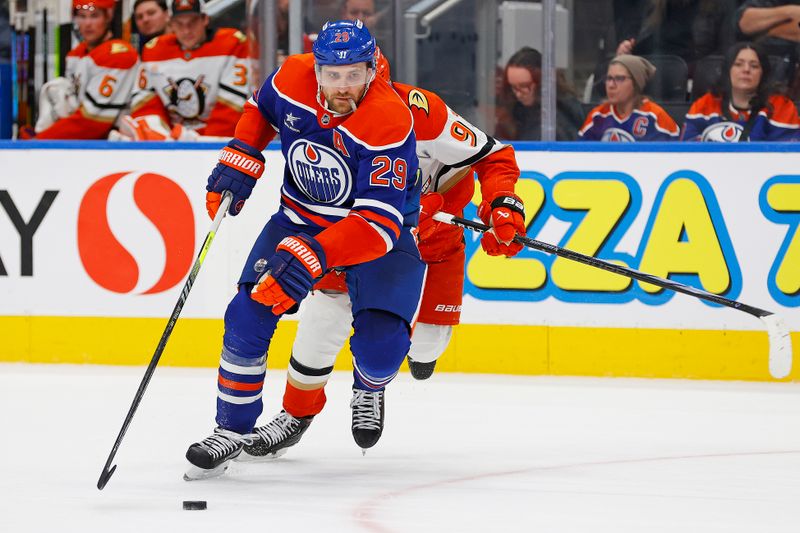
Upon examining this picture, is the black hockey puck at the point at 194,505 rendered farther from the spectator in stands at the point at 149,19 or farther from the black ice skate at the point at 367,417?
the spectator in stands at the point at 149,19

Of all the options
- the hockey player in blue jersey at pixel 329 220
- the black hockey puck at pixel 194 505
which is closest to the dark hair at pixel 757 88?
the hockey player in blue jersey at pixel 329 220

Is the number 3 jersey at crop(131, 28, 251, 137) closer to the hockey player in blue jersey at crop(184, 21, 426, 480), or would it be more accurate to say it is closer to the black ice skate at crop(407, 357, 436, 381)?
the black ice skate at crop(407, 357, 436, 381)

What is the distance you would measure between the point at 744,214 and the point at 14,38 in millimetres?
3340

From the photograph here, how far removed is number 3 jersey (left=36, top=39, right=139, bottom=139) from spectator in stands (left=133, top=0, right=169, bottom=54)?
0.08m

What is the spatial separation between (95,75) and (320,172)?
9.37 ft

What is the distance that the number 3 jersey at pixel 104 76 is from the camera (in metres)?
6.05

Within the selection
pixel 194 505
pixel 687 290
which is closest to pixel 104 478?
pixel 194 505

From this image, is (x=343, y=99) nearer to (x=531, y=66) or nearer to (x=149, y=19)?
(x=531, y=66)

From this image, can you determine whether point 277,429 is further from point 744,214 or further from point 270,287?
point 744,214

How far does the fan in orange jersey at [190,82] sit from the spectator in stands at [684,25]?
66.3 inches

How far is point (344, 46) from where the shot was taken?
340cm

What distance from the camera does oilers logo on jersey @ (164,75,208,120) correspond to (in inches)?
235

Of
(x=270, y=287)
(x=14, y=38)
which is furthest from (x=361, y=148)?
(x=14, y=38)

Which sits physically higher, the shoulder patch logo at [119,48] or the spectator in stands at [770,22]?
the spectator in stands at [770,22]
